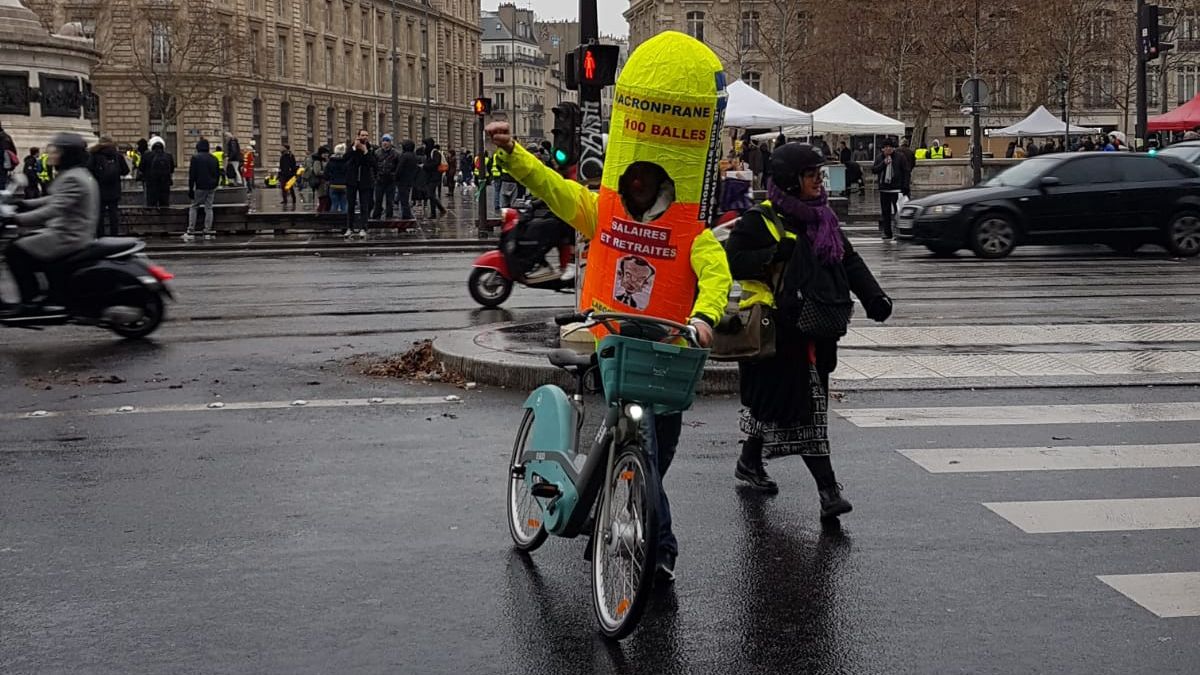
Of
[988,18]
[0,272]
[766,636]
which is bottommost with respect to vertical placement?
[766,636]

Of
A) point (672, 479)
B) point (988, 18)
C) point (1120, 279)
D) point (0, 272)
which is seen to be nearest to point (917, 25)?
point (988, 18)

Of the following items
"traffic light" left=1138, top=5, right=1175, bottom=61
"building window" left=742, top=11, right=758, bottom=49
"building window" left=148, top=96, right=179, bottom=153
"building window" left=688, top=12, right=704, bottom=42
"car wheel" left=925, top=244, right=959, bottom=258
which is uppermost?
"building window" left=688, top=12, right=704, bottom=42

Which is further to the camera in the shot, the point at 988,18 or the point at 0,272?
the point at 988,18

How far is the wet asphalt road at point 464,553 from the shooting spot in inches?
192

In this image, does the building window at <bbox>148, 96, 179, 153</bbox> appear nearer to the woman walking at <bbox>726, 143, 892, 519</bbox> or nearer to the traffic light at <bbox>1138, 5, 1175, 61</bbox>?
the traffic light at <bbox>1138, 5, 1175, 61</bbox>

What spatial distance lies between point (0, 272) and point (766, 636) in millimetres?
10193

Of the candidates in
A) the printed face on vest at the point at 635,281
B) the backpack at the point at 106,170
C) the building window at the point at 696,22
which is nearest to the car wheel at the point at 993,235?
the backpack at the point at 106,170

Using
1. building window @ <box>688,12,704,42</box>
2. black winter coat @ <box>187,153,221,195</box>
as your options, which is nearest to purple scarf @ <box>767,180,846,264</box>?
black winter coat @ <box>187,153,221,195</box>

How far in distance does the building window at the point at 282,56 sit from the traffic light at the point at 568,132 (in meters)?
68.6

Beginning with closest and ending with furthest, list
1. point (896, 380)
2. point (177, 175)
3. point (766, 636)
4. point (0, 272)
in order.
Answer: point (766, 636) < point (896, 380) < point (0, 272) < point (177, 175)

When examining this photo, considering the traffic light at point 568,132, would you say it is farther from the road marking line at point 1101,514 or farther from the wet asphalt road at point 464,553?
the road marking line at point 1101,514

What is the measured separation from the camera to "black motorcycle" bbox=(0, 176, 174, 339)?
12.7 m

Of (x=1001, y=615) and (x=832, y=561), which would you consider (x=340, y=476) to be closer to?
(x=832, y=561)

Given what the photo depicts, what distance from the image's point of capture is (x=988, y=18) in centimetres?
6362
